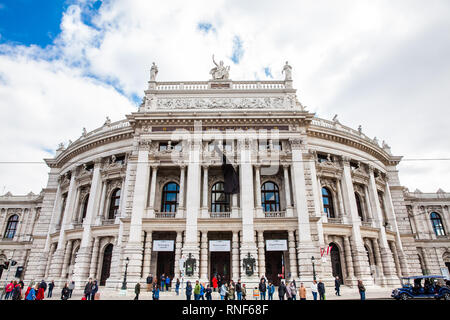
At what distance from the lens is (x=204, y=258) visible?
2469 centimetres

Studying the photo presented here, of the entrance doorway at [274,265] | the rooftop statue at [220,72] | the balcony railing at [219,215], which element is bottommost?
the entrance doorway at [274,265]

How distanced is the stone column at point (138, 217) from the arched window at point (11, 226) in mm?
32165

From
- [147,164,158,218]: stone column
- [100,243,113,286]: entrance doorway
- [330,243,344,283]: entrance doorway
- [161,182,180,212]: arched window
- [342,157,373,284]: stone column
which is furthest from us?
[161,182,180,212]: arched window

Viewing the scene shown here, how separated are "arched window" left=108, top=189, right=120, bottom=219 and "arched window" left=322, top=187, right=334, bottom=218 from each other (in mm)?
22813

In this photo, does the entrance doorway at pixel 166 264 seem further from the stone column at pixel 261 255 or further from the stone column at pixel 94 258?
the stone column at pixel 261 255

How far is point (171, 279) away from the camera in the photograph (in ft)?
84.6

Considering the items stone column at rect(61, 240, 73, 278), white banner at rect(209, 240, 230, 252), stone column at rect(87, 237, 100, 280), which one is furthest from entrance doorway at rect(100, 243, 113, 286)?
white banner at rect(209, 240, 230, 252)

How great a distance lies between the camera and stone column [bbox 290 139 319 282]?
23906 mm

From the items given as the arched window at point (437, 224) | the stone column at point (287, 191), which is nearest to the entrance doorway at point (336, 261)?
the stone column at point (287, 191)

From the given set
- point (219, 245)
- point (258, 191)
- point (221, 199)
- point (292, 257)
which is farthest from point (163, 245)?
point (292, 257)

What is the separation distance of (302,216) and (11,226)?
4667cm

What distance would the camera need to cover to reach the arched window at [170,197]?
1137 inches

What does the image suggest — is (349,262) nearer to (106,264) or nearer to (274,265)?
(274,265)

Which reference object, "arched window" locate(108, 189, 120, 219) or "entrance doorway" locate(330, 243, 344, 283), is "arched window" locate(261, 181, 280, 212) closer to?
"entrance doorway" locate(330, 243, 344, 283)
